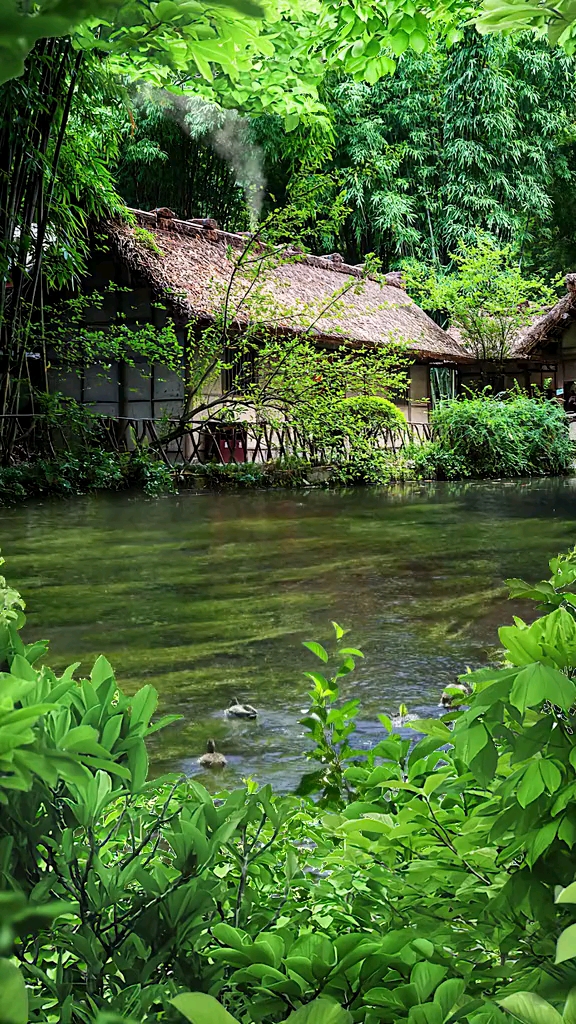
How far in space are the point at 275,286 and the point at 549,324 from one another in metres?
9.15

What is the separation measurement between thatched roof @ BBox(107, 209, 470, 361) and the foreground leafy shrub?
1861 millimetres

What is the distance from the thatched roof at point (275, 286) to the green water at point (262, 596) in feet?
14.0

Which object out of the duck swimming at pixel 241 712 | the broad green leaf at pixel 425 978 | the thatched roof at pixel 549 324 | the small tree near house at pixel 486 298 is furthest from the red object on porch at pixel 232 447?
the broad green leaf at pixel 425 978

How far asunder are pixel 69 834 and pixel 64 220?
37.7 feet

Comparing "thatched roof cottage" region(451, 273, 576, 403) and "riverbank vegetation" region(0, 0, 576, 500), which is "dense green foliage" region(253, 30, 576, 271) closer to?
"riverbank vegetation" region(0, 0, 576, 500)

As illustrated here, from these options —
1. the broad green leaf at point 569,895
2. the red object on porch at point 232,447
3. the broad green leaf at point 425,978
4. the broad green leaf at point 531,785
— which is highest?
the red object on porch at point 232,447

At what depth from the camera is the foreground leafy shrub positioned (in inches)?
691

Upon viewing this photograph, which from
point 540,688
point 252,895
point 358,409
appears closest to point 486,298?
point 358,409

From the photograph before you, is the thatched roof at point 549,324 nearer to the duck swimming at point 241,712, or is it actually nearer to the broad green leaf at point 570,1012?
the duck swimming at point 241,712

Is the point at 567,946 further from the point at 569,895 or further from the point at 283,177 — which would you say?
the point at 283,177

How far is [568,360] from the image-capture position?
966 inches

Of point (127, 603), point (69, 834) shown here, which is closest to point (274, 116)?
point (127, 603)

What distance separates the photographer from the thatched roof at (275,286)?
1404 cm

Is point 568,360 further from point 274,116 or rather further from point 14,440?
point 14,440
